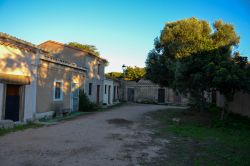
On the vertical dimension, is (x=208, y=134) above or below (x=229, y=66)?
below

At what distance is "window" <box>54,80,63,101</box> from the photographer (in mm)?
14086

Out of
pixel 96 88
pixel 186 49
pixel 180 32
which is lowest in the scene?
pixel 96 88

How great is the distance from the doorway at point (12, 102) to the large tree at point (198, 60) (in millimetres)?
8372

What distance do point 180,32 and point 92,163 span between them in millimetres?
11989

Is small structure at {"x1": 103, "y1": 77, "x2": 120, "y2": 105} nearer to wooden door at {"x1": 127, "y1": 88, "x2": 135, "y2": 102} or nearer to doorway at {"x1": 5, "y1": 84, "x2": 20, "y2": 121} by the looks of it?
wooden door at {"x1": 127, "y1": 88, "x2": 135, "y2": 102}

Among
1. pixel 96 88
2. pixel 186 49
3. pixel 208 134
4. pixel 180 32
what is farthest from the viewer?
pixel 96 88

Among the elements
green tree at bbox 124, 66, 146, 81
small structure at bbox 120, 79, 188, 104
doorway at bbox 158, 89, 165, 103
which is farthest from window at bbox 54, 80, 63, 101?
green tree at bbox 124, 66, 146, 81

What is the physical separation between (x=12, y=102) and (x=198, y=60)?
9.64 m

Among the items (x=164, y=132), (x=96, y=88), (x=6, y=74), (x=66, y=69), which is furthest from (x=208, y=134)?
(x=96, y=88)

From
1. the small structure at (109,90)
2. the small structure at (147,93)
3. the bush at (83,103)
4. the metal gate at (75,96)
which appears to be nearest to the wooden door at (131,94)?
the small structure at (147,93)

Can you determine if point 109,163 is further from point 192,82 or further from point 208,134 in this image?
point 192,82

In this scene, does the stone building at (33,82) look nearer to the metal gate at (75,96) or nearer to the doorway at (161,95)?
the metal gate at (75,96)

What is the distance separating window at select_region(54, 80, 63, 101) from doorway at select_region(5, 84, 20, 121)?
133 inches

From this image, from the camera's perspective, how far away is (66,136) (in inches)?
327
